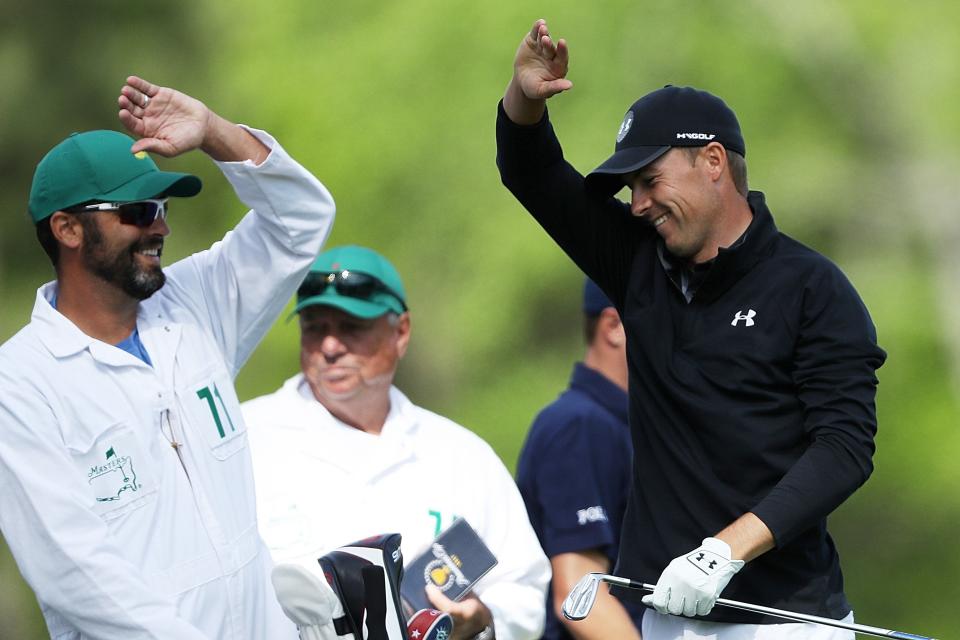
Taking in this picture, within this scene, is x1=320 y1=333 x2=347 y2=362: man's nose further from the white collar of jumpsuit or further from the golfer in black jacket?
the golfer in black jacket

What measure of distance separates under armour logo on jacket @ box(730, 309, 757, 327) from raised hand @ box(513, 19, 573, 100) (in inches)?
24.5

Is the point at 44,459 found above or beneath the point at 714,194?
beneath

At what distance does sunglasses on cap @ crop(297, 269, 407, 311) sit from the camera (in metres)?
4.41

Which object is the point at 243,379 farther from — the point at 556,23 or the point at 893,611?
the point at 893,611

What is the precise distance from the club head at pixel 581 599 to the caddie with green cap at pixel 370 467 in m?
0.60

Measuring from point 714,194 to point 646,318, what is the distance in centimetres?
31

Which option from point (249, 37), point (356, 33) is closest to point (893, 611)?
point (356, 33)

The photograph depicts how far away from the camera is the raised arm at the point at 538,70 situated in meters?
3.23

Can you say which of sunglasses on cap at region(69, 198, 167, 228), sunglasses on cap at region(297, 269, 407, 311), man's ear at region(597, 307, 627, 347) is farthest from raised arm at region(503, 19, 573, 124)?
man's ear at region(597, 307, 627, 347)

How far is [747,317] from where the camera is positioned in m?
3.15

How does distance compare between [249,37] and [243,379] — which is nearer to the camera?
[243,379]

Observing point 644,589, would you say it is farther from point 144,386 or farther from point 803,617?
point 144,386

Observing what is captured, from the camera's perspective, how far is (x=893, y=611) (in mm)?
9297

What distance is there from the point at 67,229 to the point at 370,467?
3.71 ft
